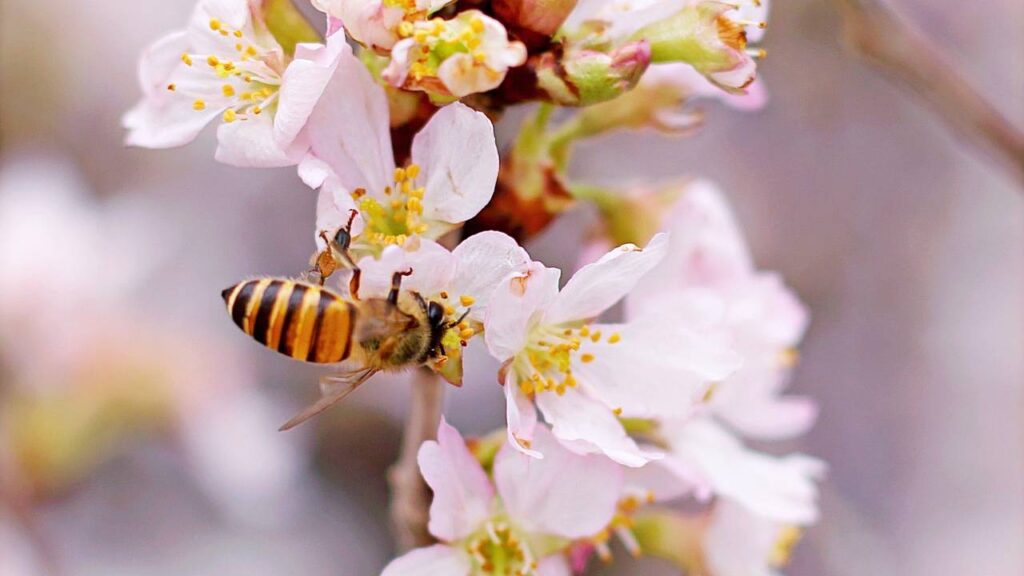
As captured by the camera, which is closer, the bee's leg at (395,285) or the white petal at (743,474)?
the bee's leg at (395,285)

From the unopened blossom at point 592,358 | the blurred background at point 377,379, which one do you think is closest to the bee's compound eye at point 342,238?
the unopened blossom at point 592,358

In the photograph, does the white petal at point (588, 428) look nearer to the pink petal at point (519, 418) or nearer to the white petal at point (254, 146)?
the pink petal at point (519, 418)

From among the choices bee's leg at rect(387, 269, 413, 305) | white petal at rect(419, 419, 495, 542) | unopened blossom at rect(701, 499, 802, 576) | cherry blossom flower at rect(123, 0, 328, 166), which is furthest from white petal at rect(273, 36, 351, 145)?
unopened blossom at rect(701, 499, 802, 576)

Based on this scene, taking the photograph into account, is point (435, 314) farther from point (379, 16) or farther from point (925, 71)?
point (925, 71)

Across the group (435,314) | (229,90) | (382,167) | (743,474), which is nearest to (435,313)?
(435,314)

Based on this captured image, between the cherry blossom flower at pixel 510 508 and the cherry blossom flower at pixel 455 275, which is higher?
the cherry blossom flower at pixel 455 275

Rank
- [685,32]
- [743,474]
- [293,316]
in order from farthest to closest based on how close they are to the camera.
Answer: [743,474]
[685,32]
[293,316]

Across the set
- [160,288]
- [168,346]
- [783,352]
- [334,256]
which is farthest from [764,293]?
[160,288]
